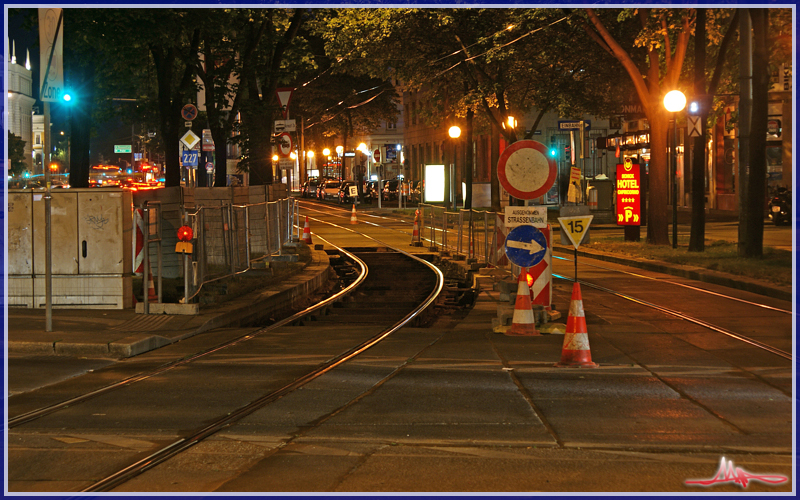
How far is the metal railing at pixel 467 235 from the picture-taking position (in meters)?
18.7

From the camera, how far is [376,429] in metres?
6.53

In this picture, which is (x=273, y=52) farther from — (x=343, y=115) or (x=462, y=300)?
(x=343, y=115)

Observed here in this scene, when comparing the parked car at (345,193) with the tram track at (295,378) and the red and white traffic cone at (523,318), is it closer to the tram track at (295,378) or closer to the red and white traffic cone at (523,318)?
the tram track at (295,378)

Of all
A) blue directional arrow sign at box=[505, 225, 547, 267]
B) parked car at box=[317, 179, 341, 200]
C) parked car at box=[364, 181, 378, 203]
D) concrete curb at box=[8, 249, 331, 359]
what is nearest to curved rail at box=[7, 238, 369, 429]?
concrete curb at box=[8, 249, 331, 359]

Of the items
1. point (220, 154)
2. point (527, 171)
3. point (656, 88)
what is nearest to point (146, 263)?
point (527, 171)

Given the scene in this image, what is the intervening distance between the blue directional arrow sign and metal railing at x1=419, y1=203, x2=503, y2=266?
5.48 meters

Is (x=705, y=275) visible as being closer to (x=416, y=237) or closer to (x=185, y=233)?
(x=185, y=233)

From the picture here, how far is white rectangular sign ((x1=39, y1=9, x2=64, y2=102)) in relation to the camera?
10.4 metres

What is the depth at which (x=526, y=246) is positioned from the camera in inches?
424

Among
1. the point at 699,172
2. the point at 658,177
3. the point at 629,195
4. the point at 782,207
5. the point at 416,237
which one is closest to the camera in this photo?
Answer: the point at 699,172

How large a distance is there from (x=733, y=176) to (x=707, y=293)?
30179 millimetres

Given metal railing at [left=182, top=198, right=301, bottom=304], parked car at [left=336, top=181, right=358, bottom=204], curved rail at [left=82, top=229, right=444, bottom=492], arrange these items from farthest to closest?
parked car at [left=336, top=181, right=358, bottom=204], metal railing at [left=182, top=198, right=301, bottom=304], curved rail at [left=82, top=229, right=444, bottom=492]

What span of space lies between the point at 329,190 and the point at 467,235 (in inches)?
1907

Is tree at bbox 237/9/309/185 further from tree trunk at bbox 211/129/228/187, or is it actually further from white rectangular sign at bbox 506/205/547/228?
white rectangular sign at bbox 506/205/547/228
